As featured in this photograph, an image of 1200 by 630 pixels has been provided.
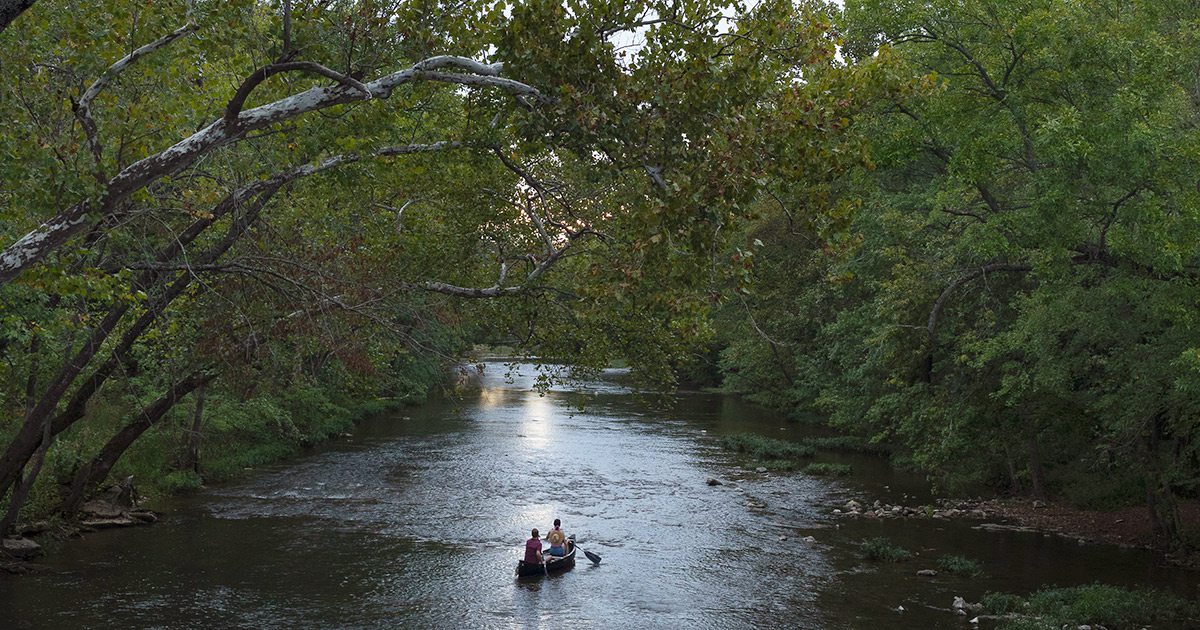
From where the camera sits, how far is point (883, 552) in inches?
896

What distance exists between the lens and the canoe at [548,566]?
21.0 meters

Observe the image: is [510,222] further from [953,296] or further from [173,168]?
[953,296]

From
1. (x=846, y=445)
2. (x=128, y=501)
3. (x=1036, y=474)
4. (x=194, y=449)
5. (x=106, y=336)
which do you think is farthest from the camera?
(x=846, y=445)

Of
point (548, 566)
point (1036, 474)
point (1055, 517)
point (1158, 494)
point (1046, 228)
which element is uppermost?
point (1046, 228)

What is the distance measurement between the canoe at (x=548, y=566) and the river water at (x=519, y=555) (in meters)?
0.28

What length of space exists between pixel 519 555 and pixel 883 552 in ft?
27.9

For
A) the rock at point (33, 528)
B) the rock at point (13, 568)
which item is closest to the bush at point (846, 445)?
the rock at point (33, 528)

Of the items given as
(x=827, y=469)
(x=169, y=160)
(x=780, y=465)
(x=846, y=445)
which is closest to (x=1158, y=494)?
(x=827, y=469)

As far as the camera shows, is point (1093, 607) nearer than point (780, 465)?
Yes

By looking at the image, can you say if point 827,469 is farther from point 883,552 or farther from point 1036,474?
point 883,552

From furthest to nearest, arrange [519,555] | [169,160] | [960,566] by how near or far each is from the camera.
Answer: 1. [519,555]
2. [960,566]
3. [169,160]

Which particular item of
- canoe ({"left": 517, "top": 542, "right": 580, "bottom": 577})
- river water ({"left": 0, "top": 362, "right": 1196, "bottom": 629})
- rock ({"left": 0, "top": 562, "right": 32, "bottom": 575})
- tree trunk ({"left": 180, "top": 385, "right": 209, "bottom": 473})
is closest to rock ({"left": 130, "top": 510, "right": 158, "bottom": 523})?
river water ({"left": 0, "top": 362, "right": 1196, "bottom": 629})

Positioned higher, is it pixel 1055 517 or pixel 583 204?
pixel 583 204

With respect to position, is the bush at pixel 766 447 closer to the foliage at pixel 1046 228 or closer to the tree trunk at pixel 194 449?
the foliage at pixel 1046 228
